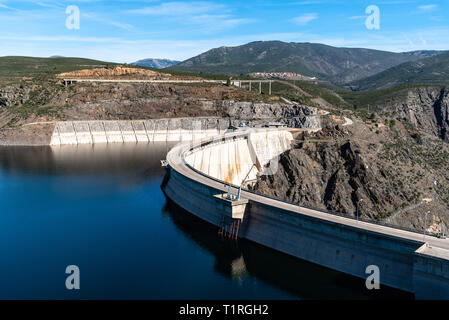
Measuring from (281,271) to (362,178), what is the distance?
47.2m

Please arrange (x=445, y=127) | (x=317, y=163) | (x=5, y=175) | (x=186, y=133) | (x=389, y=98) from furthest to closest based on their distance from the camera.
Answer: (x=389, y=98)
(x=445, y=127)
(x=186, y=133)
(x=317, y=163)
(x=5, y=175)

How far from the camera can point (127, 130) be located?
416 ft

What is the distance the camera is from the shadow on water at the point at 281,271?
121 ft

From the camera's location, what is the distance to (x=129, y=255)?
1734 inches

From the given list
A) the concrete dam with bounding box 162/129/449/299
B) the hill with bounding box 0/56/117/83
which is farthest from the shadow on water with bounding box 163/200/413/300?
the hill with bounding box 0/56/117/83

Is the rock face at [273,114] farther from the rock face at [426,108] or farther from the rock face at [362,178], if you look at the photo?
the rock face at [426,108]

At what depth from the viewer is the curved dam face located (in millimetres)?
82625

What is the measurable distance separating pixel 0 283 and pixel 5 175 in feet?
159

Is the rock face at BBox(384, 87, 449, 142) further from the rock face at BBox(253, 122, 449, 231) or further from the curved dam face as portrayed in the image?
the curved dam face

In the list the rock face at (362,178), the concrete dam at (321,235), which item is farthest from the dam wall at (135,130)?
the concrete dam at (321,235)

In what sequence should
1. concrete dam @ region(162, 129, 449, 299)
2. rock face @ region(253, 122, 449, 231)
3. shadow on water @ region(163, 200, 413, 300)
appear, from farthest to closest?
rock face @ region(253, 122, 449, 231)
shadow on water @ region(163, 200, 413, 300)
concrete dam @ region(162, 129, 449, 299)

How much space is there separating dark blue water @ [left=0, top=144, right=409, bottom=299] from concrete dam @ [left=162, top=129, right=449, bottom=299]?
4.21 feet
